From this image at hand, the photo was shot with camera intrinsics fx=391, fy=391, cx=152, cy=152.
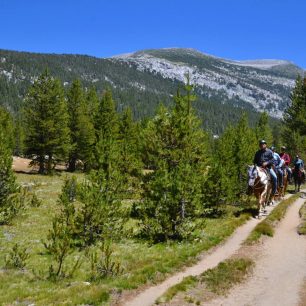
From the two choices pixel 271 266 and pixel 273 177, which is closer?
pixel 271 266

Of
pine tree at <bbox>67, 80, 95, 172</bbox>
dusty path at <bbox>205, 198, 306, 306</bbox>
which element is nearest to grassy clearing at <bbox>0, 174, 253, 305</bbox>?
dusty path at <bbox>205, 198, 306, 306</bbox>

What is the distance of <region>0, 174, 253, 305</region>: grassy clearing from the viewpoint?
503 inches

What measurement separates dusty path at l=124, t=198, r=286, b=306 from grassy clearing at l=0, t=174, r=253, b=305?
0.34m

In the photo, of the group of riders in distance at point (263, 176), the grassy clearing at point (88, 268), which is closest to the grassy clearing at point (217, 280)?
the grassy clearing at point (88, 268)

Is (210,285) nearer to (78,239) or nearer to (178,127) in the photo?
(78,239)

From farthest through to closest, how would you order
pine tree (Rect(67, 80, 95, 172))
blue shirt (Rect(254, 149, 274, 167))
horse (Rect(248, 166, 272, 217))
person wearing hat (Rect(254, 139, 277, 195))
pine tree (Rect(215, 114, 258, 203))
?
pine tree (Rect(67, 80, 95, 172)), pine tree (Rect(215, 114, 258, 203)), blue shirt (Rect(254, 149, 274, 167)), person wearing hat (Rect(254, 139, 277, 195)), horse (Rect(248, 166, 272, 217))

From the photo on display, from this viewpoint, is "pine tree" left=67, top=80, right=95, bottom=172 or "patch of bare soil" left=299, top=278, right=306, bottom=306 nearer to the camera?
"patch of bare soil" left=299, top=278, right=306, bottom=306

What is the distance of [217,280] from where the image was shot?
519 inches

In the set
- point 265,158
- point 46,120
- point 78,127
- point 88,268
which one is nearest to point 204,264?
point 88,268

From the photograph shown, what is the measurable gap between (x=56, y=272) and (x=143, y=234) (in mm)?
6502

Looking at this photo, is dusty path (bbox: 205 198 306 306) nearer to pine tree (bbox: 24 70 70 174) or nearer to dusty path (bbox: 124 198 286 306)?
dusty path (bbox: 124 198 286 306)

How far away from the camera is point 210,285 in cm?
1293

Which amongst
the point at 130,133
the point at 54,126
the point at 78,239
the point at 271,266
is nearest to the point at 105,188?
the point at 78,239

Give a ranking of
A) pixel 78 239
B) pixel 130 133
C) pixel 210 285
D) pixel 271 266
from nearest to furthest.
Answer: pixel 210 285 → pixel 271 266 → pixel 78 239 → pixel 130 133
